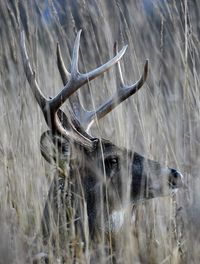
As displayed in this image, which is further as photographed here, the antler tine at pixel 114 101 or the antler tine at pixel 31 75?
the antler tine at pixel 114 101

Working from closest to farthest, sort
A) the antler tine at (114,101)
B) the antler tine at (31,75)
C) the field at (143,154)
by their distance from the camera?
1. the field at (143,154)
2. the antler tine at (31,75)
3. the antler tine at (114,101)

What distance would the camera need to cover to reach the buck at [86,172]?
363 cm

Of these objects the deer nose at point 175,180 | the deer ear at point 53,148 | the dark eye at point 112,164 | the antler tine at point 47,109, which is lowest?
the deer nose at point 175,180

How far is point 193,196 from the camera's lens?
3600mm

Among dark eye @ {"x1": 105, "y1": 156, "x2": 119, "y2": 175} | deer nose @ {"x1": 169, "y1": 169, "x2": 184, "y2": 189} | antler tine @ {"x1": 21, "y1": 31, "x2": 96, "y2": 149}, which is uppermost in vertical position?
antler tine @ {"x1": 21, "y1": 31, "x2": 96, "y2": 149}

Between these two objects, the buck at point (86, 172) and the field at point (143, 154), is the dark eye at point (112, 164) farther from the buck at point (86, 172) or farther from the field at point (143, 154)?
the field at point (143, 154)

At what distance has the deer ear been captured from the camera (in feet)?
12.1

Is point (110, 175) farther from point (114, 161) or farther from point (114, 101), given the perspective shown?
point (114, 101)

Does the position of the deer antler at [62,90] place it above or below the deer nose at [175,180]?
above

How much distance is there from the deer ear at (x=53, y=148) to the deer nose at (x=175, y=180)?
0.50 m

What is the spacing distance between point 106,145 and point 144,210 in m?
0.41

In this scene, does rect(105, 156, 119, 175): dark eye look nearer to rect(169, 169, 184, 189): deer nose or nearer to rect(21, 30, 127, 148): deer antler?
rect(21, 30, 127, 148): deer antler

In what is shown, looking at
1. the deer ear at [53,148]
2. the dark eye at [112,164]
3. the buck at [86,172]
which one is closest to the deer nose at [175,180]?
the buck at [86,172]

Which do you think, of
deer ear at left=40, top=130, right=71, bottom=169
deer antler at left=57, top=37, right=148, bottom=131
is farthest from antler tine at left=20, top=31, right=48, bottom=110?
deer antler at left=57, top=37, right=148, bottom=131
